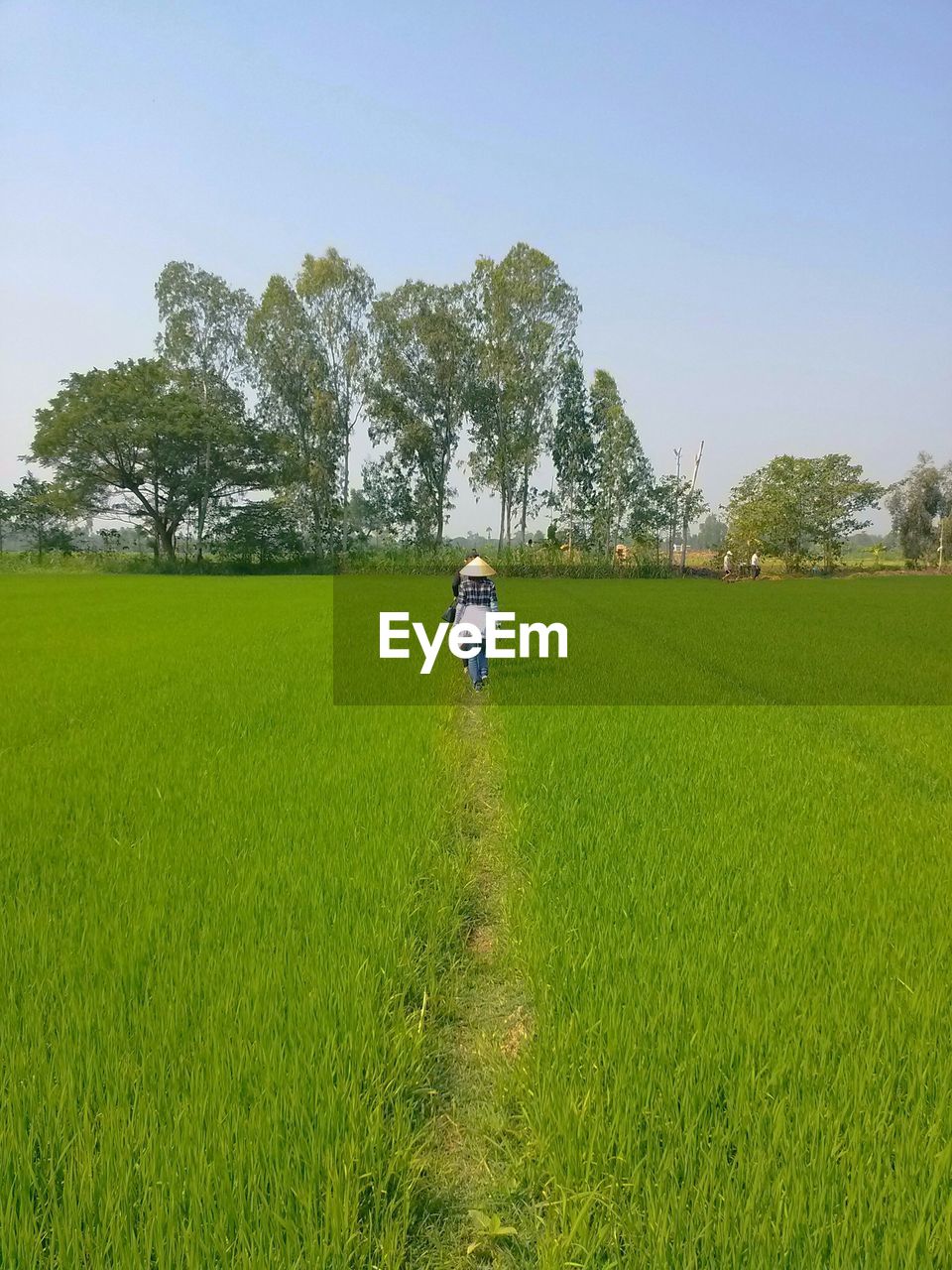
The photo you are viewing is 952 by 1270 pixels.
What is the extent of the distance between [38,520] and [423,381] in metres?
22.6

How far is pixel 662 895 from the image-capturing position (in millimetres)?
2686

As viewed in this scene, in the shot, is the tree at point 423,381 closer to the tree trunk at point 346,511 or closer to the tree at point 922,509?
the tree trunk at point 346,511

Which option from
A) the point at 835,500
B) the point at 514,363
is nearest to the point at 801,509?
the point at 835,500

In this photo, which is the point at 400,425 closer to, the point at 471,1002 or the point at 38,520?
the point at 38,520

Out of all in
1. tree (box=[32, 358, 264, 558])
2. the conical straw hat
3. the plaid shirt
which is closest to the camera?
the conical straw hat

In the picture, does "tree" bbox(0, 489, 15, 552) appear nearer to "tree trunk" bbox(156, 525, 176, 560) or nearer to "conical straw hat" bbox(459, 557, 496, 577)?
"tree trunk" bbox(156, 525, 176, 560)

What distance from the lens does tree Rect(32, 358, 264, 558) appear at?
33719mm

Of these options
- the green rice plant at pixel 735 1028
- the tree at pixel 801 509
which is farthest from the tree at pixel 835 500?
the green rice plant at pixel 735 1028

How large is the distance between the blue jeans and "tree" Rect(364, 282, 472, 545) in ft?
108

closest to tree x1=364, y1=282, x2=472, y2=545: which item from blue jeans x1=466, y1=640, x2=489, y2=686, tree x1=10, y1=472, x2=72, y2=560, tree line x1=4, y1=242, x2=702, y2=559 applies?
tree line x1=4, y1=242, x2=702, y2=559

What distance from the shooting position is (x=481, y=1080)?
6.27ft

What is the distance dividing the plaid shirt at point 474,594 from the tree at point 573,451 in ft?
108

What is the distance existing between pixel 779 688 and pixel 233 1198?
7025 millimetres

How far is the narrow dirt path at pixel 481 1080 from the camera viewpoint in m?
1.46
